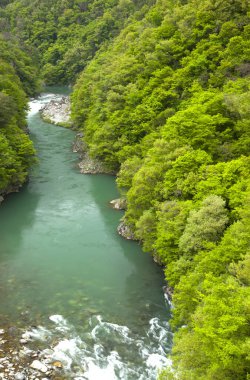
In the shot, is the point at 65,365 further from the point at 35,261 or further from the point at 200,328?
the point at 35,261

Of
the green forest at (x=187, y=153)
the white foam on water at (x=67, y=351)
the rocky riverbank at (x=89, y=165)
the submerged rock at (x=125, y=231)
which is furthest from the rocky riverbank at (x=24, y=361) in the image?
the rocky riverbank at (x=89, y=165)

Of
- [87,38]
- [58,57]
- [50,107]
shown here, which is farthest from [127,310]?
[58,57]

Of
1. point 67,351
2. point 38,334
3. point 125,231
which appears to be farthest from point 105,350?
point 125,231

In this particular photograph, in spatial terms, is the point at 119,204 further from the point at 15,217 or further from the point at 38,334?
the point at 38,334

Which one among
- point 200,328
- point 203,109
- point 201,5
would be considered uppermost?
point 201,5

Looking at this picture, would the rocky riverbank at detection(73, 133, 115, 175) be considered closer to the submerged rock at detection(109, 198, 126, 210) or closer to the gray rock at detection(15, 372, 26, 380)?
the submerged rock at detection(109, 198, 126, 210)

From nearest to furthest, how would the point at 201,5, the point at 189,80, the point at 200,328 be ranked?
the point at 200,328
the point at 189,80
the point at 201,5
